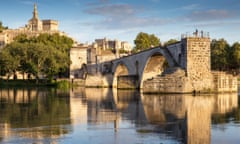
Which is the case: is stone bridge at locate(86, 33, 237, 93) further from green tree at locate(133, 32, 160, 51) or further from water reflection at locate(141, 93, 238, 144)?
green tree at locate(133, 32, 160, 51)

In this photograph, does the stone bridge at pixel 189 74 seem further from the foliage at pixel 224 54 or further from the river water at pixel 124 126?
the foliage at pixel 224 54

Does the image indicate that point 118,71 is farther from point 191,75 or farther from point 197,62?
point 191,75

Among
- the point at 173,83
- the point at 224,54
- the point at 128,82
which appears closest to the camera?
the point at 173,83

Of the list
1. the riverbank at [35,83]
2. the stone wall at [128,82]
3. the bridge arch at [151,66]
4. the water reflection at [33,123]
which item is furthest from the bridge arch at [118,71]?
the water reflection at [33,123]

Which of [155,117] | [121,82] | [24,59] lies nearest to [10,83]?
[24,59]

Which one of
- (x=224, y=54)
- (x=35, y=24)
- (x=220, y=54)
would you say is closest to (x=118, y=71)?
(x=220, y=54)

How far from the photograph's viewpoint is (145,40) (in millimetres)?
116750

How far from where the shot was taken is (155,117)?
2505 centimetres

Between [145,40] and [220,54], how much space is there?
31.5 meters

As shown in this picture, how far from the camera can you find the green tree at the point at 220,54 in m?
87.8

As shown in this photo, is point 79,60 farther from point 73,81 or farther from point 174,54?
point 174,54

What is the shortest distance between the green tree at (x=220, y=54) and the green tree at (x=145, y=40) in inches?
1043

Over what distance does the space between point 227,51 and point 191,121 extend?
69.0 m

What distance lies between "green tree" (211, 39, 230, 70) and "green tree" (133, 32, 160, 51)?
2649 centimetres
